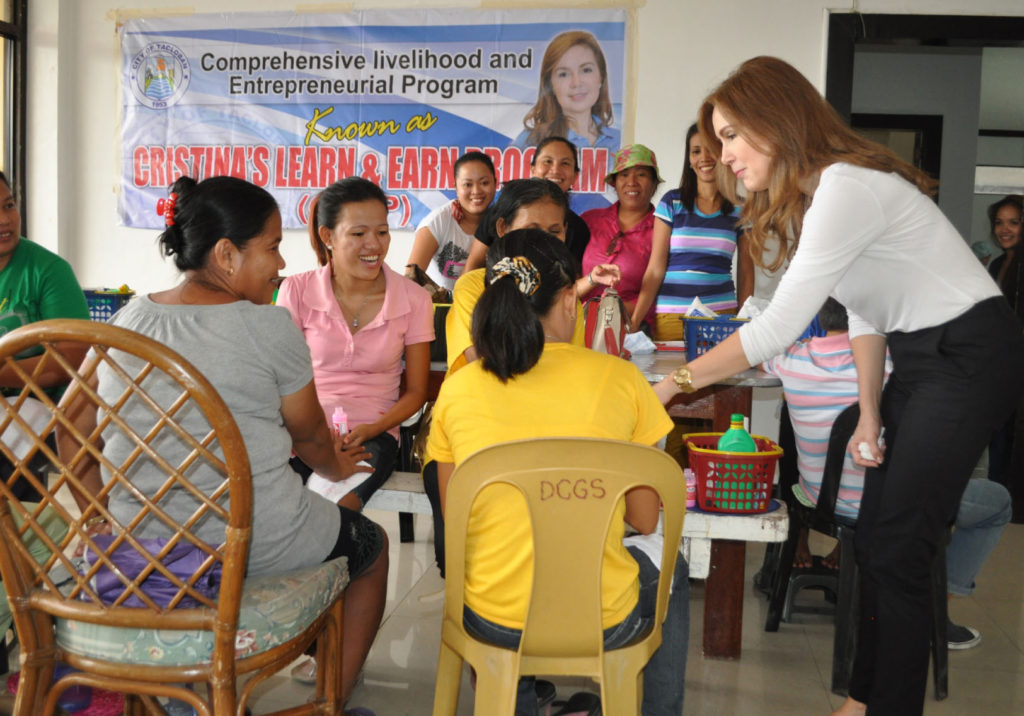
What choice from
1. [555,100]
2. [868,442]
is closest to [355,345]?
[868,442]

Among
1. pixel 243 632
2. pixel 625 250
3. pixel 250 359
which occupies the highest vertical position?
pixel 625 250

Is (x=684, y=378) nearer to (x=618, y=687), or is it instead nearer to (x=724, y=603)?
(x=618, y=687)

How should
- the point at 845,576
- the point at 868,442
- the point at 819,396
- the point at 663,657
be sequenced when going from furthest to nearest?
the point at 819,396 < the point at 845,576 < the point at 868,442 < the point at 663,657

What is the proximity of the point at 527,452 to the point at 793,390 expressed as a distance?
129 cm

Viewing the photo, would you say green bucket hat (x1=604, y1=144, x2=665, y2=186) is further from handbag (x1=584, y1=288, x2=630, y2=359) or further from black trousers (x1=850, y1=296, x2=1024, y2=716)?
black trousers (x1=850, y1=296, x2=1024, y2=716)

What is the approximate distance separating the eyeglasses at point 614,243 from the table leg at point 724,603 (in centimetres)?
166

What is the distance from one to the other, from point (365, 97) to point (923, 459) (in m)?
4.08

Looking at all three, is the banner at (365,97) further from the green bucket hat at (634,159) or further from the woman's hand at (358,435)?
the woman's hand at (358,435)

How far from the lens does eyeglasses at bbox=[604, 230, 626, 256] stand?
3965mm

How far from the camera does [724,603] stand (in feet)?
8.59

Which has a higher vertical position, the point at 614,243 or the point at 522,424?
the point at 614,243

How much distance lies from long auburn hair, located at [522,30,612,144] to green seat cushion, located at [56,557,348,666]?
3.72 metres

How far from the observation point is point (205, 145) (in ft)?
17.8

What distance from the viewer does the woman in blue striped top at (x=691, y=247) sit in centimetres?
376
